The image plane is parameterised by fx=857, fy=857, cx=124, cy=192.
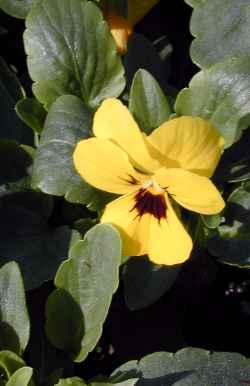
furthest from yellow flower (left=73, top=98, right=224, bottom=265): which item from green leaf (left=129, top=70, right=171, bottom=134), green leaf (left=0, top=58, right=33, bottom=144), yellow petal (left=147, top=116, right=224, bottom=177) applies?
green leaf (left=0, top=58, right=33, bottom=144)

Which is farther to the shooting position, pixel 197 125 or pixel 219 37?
pixel 219 37

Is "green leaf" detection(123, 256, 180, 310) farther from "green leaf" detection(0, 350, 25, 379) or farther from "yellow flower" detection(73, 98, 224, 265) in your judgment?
"green leaf" detection(0, 350, 25, 379)

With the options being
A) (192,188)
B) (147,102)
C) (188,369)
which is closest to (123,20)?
(147,102)

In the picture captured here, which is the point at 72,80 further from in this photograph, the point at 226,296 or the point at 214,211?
the point at 226,296

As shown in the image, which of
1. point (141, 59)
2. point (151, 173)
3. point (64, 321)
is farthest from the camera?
point (141, 59)

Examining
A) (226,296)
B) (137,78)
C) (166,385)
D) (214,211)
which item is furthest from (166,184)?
(226,296)

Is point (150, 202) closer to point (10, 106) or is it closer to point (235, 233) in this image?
point (235, 233)
